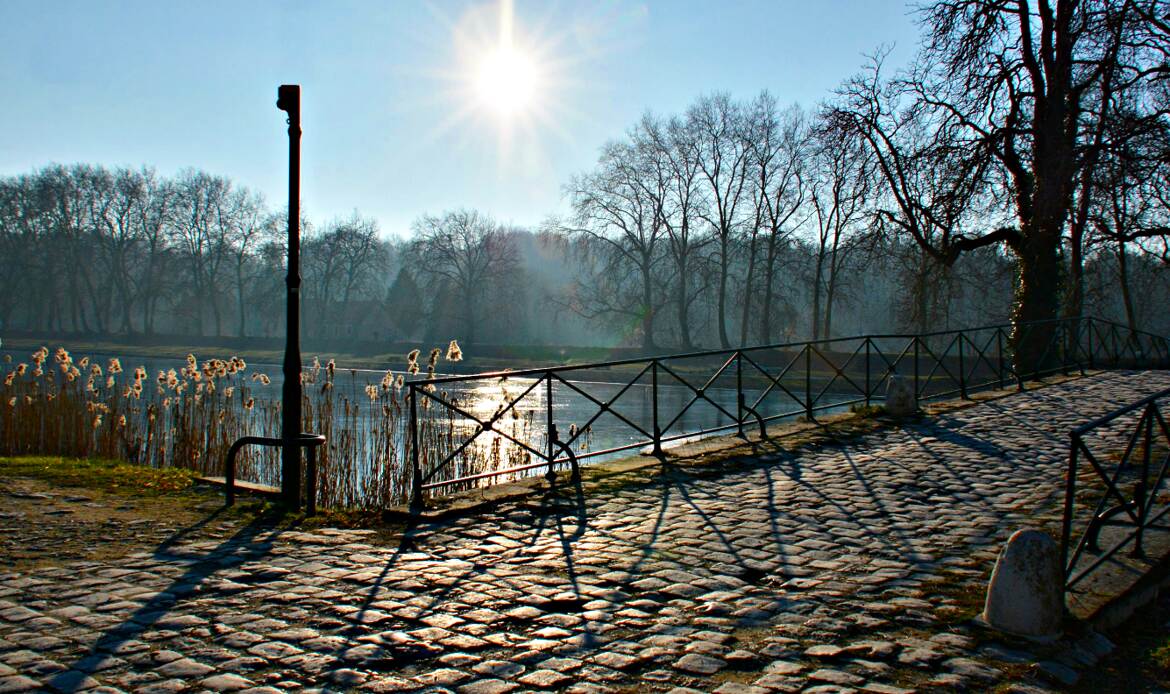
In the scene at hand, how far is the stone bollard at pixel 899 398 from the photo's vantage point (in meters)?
12.9

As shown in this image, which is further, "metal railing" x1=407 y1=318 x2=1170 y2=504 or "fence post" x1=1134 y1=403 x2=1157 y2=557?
"metal railing" x1=407 y1=318 x2=1170 y2=504

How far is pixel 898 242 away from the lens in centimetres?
2630

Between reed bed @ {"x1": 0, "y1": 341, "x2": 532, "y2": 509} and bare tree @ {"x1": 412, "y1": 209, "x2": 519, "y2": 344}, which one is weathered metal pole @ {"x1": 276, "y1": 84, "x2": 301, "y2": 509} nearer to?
reed bed @ {"x1": 0, "y1": 341, "x2": 532, "y2": 509}

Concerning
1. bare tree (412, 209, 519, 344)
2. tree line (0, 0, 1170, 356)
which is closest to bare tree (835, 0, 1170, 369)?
tree line (0, 0, 1170, 356)

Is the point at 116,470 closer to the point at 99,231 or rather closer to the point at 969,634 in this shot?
the point at 969,634

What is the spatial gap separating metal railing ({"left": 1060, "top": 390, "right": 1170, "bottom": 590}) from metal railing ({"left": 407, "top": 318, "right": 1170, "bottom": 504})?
3.96 metres

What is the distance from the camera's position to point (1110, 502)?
280 inches

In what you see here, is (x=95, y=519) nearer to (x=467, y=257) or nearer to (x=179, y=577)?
(x=179, y=577)

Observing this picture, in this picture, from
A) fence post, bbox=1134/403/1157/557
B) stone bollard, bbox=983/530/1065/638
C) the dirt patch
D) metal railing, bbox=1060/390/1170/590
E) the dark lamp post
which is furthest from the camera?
the dark lamp post

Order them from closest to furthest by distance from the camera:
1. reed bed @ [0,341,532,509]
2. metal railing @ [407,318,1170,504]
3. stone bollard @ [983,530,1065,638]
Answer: stone bollard @ [983,530,1065,638]
metal railing @ [407,318,1170,504]
reed bed @ [0,341,532,509]

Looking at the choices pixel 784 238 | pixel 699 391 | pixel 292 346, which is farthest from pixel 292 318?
pixel 784 238

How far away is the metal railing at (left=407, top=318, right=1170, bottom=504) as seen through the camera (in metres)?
8.80

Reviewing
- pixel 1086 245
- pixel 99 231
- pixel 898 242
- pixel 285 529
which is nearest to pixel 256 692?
pixel 285 529

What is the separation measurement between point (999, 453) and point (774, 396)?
842 inches
